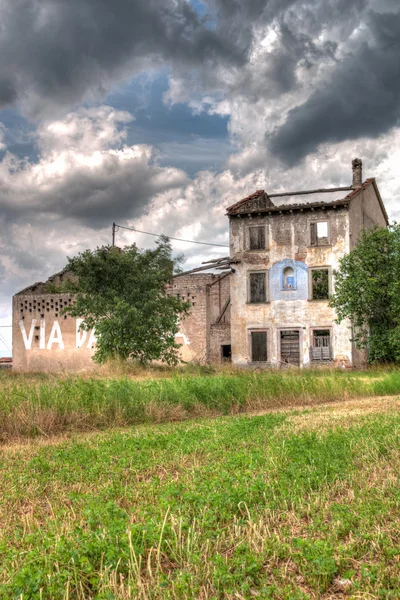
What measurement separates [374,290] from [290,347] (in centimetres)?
626

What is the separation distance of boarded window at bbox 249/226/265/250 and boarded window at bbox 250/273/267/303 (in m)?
1.66

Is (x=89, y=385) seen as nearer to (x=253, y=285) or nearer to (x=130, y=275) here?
(x=130, y=275)

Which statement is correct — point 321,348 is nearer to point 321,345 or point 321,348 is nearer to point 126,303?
point 321,345

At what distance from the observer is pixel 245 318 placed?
34.2 meters

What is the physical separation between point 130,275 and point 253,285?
899 centimetres

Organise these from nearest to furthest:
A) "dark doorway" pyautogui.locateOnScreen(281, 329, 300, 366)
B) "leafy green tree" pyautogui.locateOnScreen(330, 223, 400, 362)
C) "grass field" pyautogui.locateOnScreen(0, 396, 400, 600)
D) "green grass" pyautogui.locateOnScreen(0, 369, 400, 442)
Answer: "grass field" pyautogui.locateOnScreen(0, 396, 400, 600)
"green grass" pyautogui.locateOnScreen(0, 369, 400, 442)
"leafy green tree" pyautogui.locateOnScreen(330, 223, 400, 362)
"dark doorway" pyautogui.locateOnScreen(281, 329, 300, 366)

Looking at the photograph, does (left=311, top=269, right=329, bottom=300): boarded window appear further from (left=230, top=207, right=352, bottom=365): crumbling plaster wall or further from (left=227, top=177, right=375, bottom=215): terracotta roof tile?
(left=227, top=177, right=375, bottom=215): terracotta roof tile

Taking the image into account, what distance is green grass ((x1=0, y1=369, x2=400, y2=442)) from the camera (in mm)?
10750

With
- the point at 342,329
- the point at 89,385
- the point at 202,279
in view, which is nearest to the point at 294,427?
the point at 89,385

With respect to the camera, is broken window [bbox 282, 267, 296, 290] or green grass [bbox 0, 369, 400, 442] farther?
→ broken window [bbox 282, 267, 296, 290]

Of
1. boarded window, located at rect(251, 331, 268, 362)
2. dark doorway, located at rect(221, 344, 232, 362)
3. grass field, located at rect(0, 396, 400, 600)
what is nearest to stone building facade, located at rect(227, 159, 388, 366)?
boarded window, located at rect(251, 331, 268, 362)

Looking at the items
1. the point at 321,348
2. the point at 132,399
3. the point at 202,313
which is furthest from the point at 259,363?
the point at 132,399

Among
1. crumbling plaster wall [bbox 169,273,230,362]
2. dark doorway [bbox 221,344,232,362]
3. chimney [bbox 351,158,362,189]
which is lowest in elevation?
dark doorway [bbox 221,344,232,362]

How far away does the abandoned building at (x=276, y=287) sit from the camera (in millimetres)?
32781
